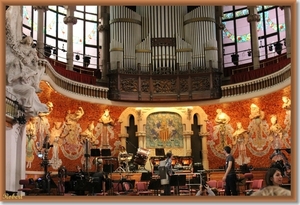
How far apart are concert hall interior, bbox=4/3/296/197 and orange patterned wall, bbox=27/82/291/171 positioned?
37 mm

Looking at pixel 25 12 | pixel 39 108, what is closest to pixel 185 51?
pixel 25 12

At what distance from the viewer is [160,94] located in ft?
60.4

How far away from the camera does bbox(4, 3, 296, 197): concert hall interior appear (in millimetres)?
16266

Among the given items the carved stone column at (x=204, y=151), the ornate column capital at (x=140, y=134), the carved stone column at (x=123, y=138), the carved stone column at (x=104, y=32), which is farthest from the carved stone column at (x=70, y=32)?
the carved stone column at (x=204, y=151)

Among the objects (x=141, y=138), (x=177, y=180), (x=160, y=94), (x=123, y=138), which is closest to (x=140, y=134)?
(x=141, y=138)

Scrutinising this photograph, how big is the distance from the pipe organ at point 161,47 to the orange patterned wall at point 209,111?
32.1 inches

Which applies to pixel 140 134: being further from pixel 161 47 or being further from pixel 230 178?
pixel 230 178

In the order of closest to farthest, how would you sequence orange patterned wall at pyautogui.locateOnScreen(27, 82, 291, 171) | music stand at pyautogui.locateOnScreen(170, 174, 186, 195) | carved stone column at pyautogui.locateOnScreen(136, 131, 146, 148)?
music stand at pyautogui.locateOnScreen(170, 174, 186, 195) < orange patterned wall at pyautogui.locateOnScreen(27, 82, 291, 171) < carved stone column at pyautogui.locateOnScreen(136, 131, 146, 148)

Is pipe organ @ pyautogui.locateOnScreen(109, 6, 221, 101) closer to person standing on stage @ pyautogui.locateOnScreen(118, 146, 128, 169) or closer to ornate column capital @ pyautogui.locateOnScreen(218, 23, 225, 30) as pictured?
ornate column capital @ pyautogui.locateOnScreen(218, 23, 225, 30)

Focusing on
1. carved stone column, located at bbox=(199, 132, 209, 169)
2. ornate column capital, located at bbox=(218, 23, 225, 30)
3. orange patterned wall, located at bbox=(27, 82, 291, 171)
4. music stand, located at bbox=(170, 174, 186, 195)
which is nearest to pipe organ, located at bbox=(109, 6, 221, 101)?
ornate column capital, located at bbox=(218, 23, 225, 30)

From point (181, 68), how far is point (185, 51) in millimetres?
740

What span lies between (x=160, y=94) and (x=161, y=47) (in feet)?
6.52

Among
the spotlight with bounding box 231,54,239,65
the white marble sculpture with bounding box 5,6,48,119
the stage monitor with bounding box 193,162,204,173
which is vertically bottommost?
the stage monitor with bounding box 193,162,204,173

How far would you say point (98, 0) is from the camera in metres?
8.73
